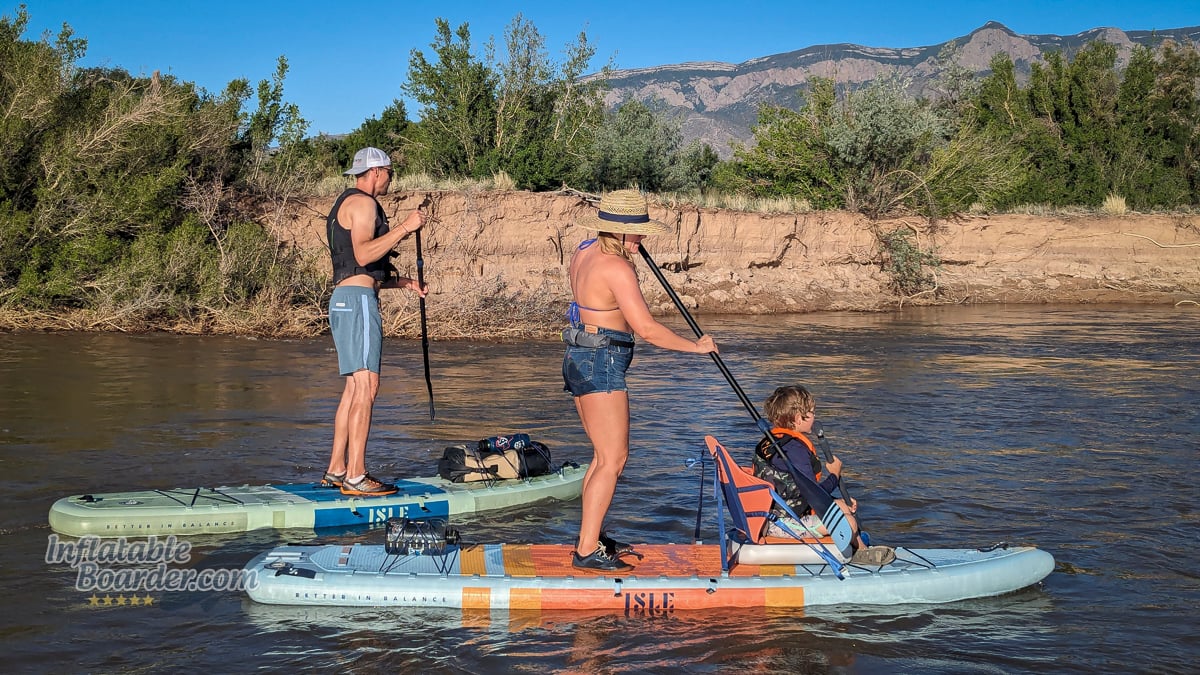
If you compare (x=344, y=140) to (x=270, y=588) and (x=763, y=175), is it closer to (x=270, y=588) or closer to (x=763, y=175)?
(x=763, y=175)

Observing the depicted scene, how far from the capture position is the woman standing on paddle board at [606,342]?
5.54 metres

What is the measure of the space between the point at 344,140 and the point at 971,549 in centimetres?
3055

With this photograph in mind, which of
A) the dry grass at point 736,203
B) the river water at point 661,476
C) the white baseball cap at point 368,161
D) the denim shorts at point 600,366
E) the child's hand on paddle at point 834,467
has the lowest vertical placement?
the river water at point 661,476

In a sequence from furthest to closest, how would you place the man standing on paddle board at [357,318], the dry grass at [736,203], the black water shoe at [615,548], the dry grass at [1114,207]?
1. the dry grass at [1114,207]
2. the dry grass at [736,203]
3. the man standing on paddle board at [357,318]
4. the black water shoe at [615,548]

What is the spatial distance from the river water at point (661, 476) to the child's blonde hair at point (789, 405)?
1.06 m

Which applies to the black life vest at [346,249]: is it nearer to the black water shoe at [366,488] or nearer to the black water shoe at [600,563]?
the black water shoe at [366,488]

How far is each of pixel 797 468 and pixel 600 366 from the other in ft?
3.99

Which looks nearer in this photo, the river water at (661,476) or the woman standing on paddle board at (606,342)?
the river water at (661,476)

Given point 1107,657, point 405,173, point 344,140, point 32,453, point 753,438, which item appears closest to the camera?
point 1107,657

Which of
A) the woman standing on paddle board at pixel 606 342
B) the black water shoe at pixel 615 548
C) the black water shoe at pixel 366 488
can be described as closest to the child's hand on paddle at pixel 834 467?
the woman standing on paddle board at pixel 606 342

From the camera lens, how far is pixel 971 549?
6.07m

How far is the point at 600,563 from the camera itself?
572 centimetres

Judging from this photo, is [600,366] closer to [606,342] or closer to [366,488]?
[606,342]

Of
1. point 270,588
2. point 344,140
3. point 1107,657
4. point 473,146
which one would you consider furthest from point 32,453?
point 344,140
